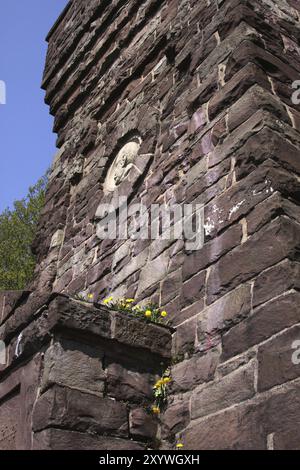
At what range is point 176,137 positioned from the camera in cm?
415

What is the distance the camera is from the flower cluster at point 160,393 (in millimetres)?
→ 3059

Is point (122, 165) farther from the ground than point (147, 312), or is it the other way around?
point (122, 165)

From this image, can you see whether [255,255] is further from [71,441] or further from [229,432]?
[71,441]

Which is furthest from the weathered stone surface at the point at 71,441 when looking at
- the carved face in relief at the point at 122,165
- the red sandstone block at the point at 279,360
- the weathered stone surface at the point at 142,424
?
the carved face in relief at the point at 122,165

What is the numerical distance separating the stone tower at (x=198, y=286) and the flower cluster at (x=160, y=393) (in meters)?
0.04

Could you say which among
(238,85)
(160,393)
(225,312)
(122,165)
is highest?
(122,165)

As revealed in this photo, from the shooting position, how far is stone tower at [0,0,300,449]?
99.7 inches

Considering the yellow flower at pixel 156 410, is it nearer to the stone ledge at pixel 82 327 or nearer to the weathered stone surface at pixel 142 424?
the weathered stone surface at pixel 142 424

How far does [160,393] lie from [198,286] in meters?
0.61

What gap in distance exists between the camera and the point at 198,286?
3.13 m

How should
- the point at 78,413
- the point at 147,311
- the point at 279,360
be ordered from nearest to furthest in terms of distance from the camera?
the point at 279,360 < the point at 78,413 < the point at 147,311

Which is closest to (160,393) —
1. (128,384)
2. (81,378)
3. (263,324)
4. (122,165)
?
(128,384)

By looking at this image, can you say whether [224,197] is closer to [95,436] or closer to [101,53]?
[95,436]

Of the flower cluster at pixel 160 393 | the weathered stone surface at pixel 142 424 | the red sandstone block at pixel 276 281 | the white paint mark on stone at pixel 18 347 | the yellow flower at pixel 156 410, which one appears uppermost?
the red sandstone block at pixel 276 281
